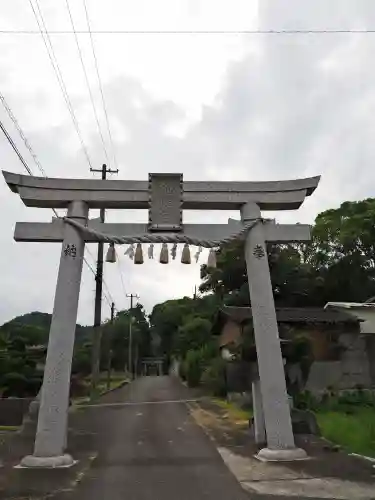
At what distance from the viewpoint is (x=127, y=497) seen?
24.0 ft

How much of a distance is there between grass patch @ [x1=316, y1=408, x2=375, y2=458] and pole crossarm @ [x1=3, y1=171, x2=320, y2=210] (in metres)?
5.52

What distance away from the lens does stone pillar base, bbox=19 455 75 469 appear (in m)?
9.59

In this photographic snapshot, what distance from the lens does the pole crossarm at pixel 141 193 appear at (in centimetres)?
1148

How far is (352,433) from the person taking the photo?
1248 cm

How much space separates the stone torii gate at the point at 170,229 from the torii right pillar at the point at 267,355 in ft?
0.07

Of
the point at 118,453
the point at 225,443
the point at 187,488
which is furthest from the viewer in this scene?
the point at 225,443

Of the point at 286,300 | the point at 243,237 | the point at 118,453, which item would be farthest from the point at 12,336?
the point at 286,300

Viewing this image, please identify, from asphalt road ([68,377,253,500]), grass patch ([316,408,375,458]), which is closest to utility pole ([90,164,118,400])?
asphalt road ([68,377,253,500])

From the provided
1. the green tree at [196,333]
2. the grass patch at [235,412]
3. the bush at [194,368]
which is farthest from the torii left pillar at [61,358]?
the green tree at [196,333]

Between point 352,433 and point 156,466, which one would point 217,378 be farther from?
point 156,466

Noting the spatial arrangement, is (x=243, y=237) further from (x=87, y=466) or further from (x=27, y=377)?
(x=27, y=377)

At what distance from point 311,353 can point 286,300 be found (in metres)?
14.0

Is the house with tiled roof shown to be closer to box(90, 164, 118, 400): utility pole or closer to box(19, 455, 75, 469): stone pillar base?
box(90, 164, 118, 400): utility pole

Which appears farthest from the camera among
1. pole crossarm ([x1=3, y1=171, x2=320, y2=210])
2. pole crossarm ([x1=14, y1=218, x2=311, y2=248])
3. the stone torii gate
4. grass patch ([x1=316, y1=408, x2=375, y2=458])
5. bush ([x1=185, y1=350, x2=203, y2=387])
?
bush ([x1=185, y1=350, x2=203, y2=387])
